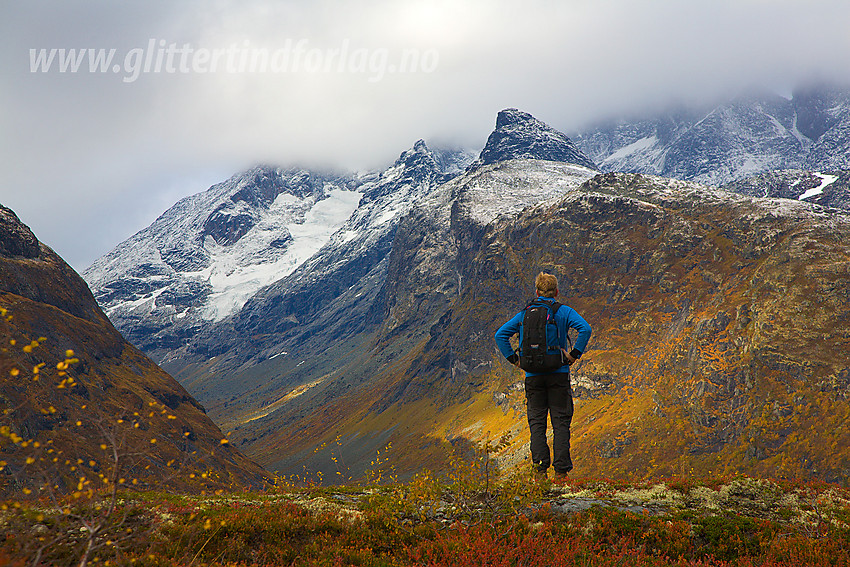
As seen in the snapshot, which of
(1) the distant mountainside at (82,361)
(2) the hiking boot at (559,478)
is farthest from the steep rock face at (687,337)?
(1) the distant mountainside at (82,361)

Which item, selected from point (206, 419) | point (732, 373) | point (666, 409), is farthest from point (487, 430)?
point (206, 419)

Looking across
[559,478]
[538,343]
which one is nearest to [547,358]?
[538,343]

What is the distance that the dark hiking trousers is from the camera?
12.8 meters

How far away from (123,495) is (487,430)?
462 feet

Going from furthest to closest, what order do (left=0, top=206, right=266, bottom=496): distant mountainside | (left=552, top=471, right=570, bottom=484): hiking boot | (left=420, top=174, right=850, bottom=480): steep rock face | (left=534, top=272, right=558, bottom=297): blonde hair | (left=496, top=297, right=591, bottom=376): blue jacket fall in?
(left=0, top=206, right=266, bottom=496): distant mountainside, (left=420, top=174, right=850, bottom=480): steep rock face, (left=552, top=471, right=570, bottom=484): hiking boot, (left=534, top=272, right=558, bottom=297): blonde hair, (left=496, top=297, right=591, bottom=376): blue jacket

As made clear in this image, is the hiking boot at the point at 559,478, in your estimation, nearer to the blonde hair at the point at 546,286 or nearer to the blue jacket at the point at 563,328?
→ the blue jacket at the point at 563,328

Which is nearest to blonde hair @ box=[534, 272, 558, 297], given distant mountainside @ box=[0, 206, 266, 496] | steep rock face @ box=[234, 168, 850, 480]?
steep rock face @ box=[234, 168, 850, 480]

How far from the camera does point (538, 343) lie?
1242 cm

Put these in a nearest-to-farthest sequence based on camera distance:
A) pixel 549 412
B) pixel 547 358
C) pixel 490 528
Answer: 1. pixel 490 528
2. pixel 547 358
3. pixel 549 412

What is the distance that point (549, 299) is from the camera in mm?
13070

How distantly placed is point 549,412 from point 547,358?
177cm

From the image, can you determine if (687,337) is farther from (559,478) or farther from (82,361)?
(82,361)

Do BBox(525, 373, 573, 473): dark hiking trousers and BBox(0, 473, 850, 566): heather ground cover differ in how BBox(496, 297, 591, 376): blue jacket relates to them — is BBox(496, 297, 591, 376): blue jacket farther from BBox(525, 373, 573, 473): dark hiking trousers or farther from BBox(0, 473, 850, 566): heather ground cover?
BBox(0, 473, 850, 566): heather ground cover

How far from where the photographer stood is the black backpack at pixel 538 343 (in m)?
12.4
